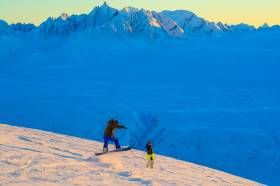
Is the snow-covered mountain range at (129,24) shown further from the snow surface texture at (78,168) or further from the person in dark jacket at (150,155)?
the person in dark jacket at (150,155)

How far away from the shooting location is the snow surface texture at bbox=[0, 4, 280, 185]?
138 feet

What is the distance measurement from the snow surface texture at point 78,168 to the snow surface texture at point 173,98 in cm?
2482

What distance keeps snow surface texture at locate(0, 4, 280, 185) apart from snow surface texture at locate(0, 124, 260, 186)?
2482 centimetres

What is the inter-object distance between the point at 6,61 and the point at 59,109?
239 ft

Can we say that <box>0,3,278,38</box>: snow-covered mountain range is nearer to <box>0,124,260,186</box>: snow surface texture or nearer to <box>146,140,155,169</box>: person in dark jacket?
<box>0,124,260,186</box>: snow surface texture

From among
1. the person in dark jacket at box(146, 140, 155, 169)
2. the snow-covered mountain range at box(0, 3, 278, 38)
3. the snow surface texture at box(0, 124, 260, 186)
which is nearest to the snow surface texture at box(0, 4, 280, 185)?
the snow-covered mountain range at box(0, 3, 278, 38)

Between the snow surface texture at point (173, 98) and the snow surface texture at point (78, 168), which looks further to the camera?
the snow surface texture at point (173, 98)

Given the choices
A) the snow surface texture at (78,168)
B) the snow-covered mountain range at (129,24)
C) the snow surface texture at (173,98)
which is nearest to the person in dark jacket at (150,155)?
the snow surface texture at (78,168)

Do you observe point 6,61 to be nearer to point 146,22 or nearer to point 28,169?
point 146,22

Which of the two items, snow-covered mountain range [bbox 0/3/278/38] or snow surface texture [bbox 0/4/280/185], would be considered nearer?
snow surface texture [bbox 0/4/280/185]

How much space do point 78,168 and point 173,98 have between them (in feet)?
158

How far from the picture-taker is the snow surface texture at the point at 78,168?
9422 mm

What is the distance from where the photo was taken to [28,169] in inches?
388

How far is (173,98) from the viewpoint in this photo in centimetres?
5862
